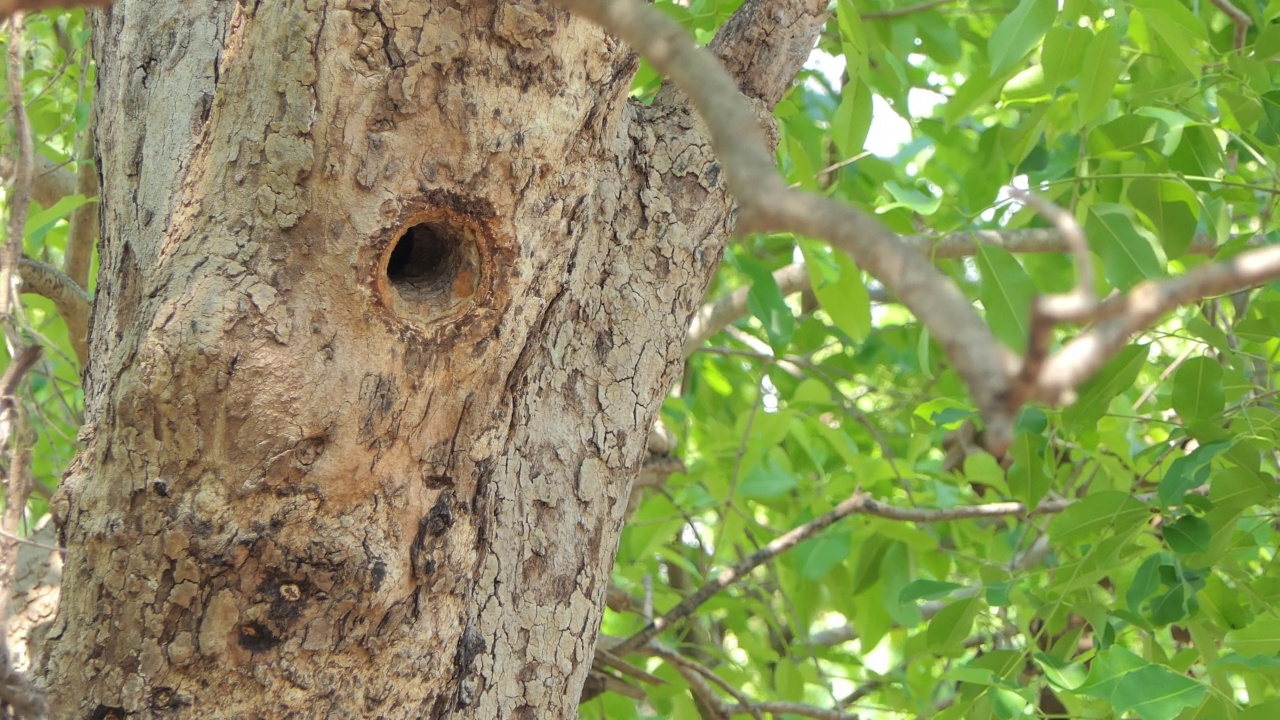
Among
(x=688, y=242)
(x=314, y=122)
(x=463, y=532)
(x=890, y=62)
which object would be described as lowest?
(x=463, y=532)

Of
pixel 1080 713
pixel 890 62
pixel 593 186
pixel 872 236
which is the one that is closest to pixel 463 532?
pixel 593 186

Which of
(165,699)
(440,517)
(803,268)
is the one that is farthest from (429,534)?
(803,268)

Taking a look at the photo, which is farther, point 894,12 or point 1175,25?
point 894,12

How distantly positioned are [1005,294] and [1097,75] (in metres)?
0.44

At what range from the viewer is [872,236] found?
18.8 inches

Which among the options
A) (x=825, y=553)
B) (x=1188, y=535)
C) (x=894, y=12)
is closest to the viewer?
(x=1188, y=535)

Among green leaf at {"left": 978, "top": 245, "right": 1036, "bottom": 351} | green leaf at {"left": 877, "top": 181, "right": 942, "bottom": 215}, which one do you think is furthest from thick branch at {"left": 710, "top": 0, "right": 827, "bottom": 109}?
green leaf at {"left": 978, "top": 245, "right": 1036, "bottom": 351}

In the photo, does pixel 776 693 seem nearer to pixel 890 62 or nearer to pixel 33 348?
pixel 890 62

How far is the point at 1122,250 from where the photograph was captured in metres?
1.81

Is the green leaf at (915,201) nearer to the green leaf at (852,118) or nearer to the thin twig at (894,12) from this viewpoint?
the green leaf at (852,118)

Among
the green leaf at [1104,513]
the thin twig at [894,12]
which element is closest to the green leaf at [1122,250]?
the green leaf at [1104,513]

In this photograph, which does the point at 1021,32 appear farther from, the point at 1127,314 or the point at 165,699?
the point at 165,699

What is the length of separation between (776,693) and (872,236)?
264 centimetres

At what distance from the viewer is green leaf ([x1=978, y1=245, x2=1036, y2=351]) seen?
1729 millimetres
